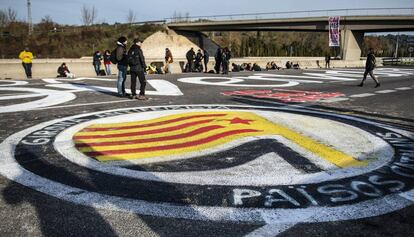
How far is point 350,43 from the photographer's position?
57.8 m

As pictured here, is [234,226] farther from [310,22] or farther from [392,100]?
[310,22]

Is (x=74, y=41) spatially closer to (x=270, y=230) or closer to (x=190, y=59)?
(x=190, y=59)

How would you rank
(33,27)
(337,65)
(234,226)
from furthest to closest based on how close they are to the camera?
(33,27) → (337,65) → (234,226)

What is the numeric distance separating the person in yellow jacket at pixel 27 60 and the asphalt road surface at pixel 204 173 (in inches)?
425

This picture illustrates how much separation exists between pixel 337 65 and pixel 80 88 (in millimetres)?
32821

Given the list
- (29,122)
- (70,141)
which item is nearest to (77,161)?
(70,141)

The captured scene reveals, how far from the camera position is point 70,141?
602 centimetres

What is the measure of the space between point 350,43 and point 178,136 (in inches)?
2259

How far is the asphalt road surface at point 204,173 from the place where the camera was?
3.30 metres

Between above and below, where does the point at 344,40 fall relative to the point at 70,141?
above

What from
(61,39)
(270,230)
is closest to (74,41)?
(61,39)

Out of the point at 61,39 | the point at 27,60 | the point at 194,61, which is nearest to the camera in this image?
the point at 27,60

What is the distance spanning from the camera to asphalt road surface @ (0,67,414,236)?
3303mm

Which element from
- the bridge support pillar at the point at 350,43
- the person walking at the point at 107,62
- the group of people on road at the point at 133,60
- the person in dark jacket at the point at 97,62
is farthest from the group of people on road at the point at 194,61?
the bridge support pillar at the point at 350,43
